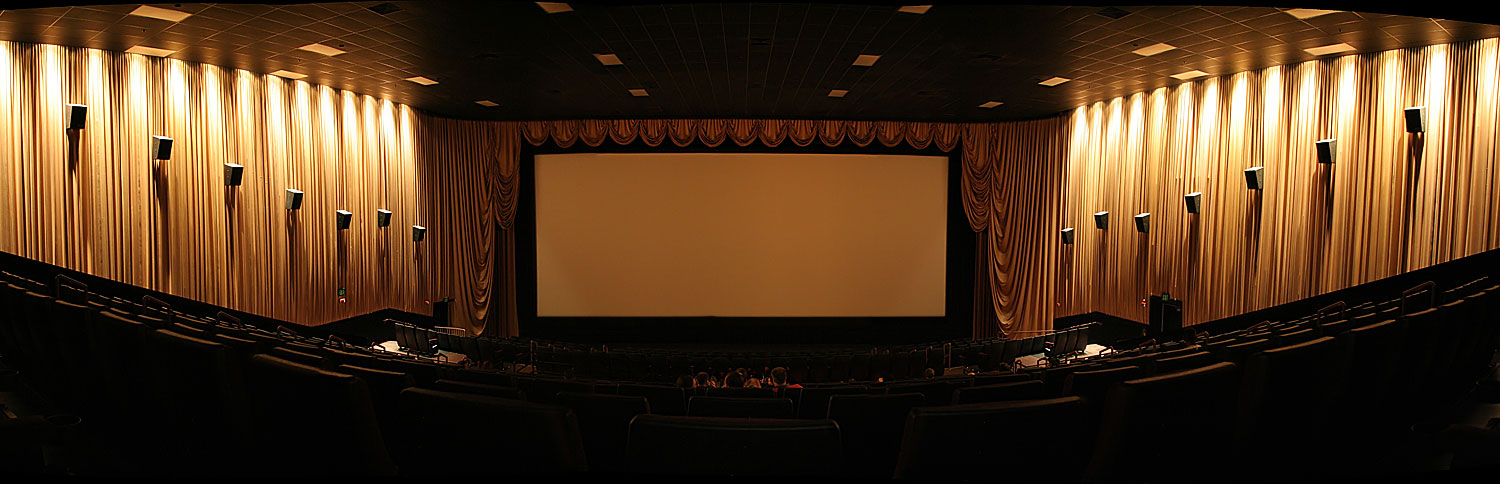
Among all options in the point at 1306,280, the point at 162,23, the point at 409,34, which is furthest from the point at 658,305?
the point at 1306,280

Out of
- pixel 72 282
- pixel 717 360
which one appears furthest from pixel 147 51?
pixel 717 360

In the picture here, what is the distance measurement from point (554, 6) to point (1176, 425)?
22.0ft

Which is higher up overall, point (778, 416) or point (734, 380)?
point (778, 416)

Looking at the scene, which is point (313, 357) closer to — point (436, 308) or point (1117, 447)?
point (1117, 447)

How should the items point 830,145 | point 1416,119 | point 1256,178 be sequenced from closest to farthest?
1. point 1416,119
2. point 1256,178
3. point 830,145

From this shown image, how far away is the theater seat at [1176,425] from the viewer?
2475 mm

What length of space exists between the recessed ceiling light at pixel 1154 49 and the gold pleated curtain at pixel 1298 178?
6.78ft

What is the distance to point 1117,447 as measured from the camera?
2387 mm

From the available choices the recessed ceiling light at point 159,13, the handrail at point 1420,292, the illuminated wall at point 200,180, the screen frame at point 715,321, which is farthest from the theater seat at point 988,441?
the screen frame at point 715,321

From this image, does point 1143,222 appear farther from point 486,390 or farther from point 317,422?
point 317,422

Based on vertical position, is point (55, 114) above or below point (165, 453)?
above

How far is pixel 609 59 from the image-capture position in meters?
9.38

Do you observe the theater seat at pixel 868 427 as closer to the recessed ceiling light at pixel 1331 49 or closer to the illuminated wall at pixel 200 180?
the recessed ceiling light at pixel 1331 49

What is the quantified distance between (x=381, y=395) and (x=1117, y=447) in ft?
9.84
